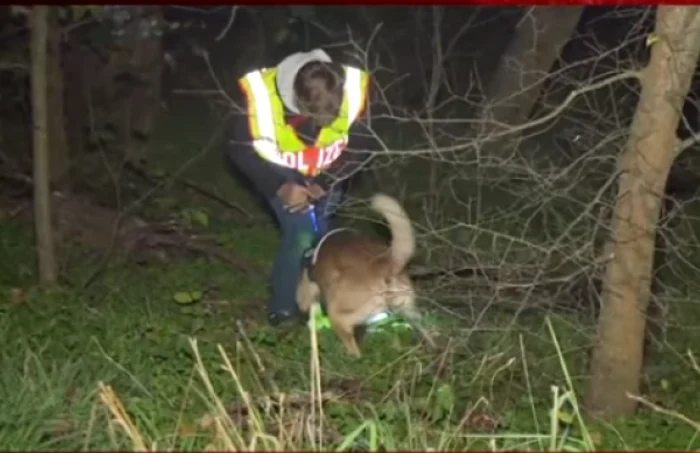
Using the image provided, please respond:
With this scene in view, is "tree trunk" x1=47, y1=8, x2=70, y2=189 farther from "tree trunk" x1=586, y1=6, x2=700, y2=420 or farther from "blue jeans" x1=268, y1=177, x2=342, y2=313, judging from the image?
"tree trunk" x1=586, y1=6, x2=700, y2=420

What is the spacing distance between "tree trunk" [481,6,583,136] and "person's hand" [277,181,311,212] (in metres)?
0.95

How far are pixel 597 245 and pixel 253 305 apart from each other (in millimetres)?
2308

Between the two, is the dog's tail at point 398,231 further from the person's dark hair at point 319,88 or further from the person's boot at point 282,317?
the person's boot at point 282,317

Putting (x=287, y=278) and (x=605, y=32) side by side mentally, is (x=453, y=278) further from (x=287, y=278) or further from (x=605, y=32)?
(x=605, y=32)

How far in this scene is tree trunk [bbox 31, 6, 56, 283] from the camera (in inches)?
239

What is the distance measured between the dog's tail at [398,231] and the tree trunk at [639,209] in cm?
102

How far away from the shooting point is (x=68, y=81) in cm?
838

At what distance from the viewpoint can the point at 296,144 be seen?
6488 mm

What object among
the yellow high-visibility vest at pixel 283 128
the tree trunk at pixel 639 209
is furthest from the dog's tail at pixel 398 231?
the tree trunk at pixel 639 209

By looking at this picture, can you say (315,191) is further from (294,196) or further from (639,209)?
(639,209)

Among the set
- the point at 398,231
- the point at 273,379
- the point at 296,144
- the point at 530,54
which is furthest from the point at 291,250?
the point at 530,54

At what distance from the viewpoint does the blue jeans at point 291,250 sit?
6.66m

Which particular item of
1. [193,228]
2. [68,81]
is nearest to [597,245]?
[193,228]

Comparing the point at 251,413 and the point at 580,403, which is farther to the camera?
the point at 580,403
